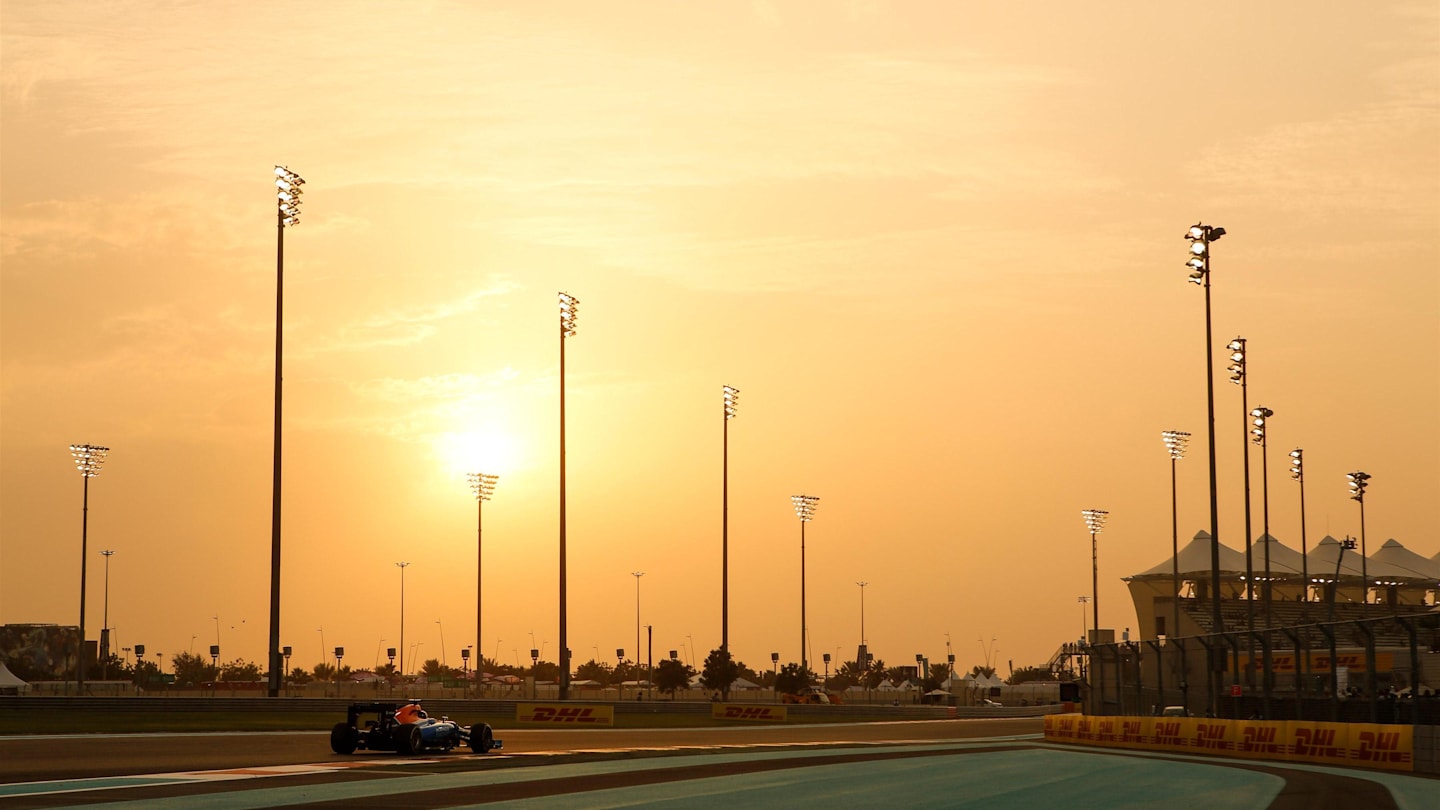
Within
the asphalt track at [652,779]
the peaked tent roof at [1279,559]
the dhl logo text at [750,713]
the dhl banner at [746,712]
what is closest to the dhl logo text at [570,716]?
the dhl banner at [746,712]

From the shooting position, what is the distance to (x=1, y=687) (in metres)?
103

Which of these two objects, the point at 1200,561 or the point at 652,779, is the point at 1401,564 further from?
the point at 652,779

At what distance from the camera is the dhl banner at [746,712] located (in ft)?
244

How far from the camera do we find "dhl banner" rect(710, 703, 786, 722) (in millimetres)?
74438

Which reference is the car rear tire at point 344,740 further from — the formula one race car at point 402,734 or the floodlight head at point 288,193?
the floodlight head at point 288,193

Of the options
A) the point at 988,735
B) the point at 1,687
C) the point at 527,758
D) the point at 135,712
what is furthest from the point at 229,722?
the point at 1,687

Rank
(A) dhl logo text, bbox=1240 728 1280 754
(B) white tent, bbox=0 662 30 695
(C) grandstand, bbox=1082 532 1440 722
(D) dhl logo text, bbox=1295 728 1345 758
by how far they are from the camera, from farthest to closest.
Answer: (B) white tent, bbox=0 662 30 695
(A) dhl logo text, bbox=1240 728 1280 754
(D) dhl logo text, bbox=1295 728 1345 758
(C) grandstand, bbox=1082 532 1440 722

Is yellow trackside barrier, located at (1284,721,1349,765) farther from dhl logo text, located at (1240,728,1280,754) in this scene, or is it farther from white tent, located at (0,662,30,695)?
white tent, located at (0,662,30,695)

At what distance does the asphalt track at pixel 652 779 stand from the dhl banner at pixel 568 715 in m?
21.9

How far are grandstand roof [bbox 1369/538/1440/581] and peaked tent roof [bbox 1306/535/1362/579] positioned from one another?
5.74 feet

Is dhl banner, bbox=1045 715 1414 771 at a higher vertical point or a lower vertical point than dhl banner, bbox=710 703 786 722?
higher

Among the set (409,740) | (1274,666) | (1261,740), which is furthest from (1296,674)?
(409,740)

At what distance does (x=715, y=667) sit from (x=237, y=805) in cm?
9518

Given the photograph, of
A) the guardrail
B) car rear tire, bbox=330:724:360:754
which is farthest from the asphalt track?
the guardrail
